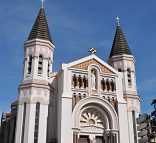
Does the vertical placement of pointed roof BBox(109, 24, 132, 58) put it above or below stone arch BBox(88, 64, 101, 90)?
above

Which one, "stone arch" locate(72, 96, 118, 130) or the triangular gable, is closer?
"stone arch" locate(72, 96, 118, 130)

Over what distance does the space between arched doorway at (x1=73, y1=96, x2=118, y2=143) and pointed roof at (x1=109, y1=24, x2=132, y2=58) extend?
9203 millimetres

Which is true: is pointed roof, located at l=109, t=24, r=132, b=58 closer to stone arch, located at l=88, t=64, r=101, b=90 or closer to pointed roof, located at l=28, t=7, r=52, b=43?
stone arch, located at l=88, t=64, r=101, b=90

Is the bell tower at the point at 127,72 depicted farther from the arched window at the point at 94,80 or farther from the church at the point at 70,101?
the arched window at the point at 94,80

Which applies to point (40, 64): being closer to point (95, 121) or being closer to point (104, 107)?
point (104, 107)

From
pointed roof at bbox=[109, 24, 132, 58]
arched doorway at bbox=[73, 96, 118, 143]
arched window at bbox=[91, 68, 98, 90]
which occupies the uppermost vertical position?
pointed roof at bbox=[109, 24, 132, 58]

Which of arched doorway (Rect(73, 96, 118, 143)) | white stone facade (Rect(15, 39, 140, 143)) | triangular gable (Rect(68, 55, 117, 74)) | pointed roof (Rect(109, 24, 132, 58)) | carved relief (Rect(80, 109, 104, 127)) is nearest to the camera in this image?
white stone facade (Rect(15, 39, 140, 143))

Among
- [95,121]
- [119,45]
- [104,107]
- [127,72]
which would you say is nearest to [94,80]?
[104,107]

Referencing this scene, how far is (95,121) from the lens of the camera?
29781 mm

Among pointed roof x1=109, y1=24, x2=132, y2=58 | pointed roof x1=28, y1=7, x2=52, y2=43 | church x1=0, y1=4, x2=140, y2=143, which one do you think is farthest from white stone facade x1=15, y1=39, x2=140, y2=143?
pointed roof x1=109, y1=24, x2=132, y2=58

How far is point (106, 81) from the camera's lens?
31453 mm

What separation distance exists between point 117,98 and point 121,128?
3.40 metres

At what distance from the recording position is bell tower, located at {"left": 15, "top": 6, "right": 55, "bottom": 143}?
27453 millimetres

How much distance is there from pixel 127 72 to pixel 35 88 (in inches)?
491
